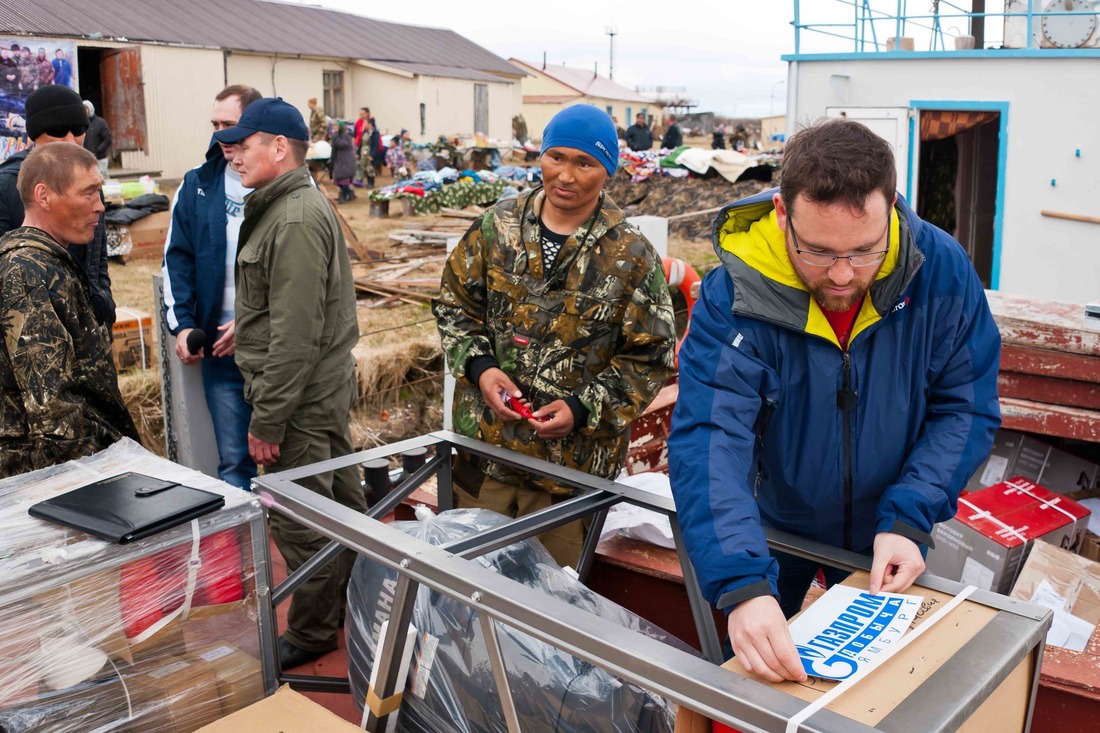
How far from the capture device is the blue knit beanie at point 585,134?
2988 mm

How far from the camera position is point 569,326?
9.84 ft

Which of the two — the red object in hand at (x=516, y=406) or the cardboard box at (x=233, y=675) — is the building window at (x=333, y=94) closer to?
the red object in hand at (x=516, y=406)

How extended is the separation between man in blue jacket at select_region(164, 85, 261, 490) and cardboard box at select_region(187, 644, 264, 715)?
5.57 feet

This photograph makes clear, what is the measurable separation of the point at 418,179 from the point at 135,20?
8620 mm

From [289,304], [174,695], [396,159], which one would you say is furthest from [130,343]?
[396,159]

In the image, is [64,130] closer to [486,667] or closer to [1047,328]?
[486,667]

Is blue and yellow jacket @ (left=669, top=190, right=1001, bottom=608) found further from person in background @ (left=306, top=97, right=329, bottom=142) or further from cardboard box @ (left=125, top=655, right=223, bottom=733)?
person in background @ (left=306, top=97, right=329, bottom=142)

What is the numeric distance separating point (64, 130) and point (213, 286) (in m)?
1.25

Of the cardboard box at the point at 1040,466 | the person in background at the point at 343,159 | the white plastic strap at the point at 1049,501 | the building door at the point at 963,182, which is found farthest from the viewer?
the person in background at the point at 343,159

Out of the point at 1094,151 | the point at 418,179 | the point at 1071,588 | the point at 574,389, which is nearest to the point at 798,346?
the point at 574,389

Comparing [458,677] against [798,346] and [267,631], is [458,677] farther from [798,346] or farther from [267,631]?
[798,346]

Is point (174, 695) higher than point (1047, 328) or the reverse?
the reverse

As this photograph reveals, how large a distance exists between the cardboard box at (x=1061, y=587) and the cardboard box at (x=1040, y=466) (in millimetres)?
1226

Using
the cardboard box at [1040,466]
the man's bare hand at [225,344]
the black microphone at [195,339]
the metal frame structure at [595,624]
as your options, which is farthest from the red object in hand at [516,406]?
the cardboard box at [1040,466]
